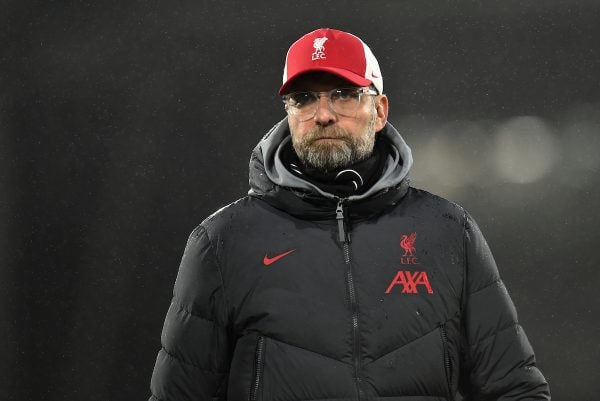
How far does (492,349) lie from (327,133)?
37cm

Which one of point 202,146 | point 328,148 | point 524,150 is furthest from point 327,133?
point 524,150

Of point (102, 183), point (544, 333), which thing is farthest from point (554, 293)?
point (102, 183)

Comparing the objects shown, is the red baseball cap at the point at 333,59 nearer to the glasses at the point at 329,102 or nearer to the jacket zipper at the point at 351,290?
the glasses at the point at 329,102

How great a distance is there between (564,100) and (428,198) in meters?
0.88

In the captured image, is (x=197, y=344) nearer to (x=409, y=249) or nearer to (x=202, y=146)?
(x=409, y=249)

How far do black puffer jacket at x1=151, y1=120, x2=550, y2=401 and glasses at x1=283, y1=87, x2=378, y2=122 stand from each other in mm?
79

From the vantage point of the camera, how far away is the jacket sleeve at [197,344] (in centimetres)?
95

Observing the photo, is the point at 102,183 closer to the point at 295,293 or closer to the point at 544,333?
the point at 295,293

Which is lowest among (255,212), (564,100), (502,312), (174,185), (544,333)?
(544,333)

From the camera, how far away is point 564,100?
5.81 feet

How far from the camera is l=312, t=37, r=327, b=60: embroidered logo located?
101 centimetres

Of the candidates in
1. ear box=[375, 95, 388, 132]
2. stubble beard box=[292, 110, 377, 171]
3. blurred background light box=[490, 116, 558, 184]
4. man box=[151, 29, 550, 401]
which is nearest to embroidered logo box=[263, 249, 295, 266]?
man box=[151, 29, 550, 401]

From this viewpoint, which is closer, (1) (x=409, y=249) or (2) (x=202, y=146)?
(1) (x=409, y=249)

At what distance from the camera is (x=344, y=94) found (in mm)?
1013
